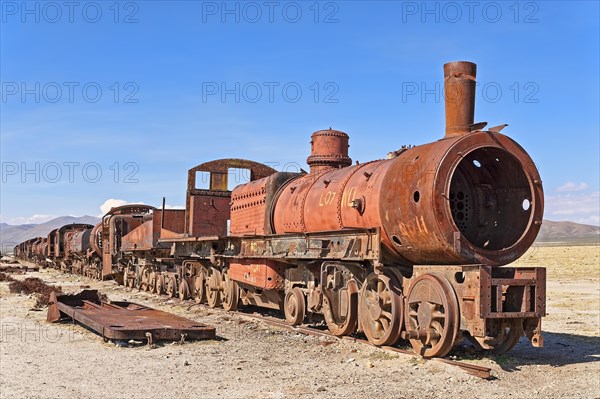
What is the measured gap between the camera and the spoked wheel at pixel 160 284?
2095 centimetres

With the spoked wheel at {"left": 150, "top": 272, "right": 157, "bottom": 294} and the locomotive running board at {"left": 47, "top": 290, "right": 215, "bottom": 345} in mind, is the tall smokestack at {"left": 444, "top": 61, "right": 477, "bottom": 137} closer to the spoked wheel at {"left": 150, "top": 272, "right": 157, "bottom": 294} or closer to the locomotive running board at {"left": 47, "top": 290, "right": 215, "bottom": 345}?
the locomotive running board at {"left": 47, "top": 290, "right": 215, "bottom": 345}

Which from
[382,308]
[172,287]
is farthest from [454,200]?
[172,287]

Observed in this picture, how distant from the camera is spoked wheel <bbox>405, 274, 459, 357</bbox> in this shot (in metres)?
8.42

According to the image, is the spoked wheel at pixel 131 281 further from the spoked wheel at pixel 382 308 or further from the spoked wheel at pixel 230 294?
the spoked wheel at pixel 382 308

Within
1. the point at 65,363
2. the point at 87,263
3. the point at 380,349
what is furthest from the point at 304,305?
the point at 87,263

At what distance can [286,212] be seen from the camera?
1271 cm

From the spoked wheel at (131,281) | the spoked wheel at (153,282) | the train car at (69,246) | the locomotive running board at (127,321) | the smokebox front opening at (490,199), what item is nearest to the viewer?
the smokebox front opening at (490,199)

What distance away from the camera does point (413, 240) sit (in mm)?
9086

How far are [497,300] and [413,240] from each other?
1437 millimetres

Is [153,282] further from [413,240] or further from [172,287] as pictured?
[413,240]

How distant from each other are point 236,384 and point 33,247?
55088 mm

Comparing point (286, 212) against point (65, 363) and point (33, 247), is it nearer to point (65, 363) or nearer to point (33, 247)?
point (65, 363)

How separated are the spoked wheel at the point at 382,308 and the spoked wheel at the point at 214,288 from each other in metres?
6.70

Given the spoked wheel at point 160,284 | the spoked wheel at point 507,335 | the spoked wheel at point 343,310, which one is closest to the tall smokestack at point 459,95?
the spoked wheel at point 507,335
